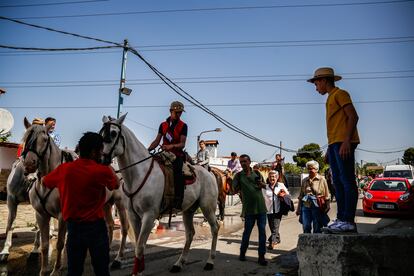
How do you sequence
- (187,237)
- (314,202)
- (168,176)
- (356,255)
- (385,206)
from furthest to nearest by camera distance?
(385,206)
(314,202)
(187,237)
(168,176)
(356,255)

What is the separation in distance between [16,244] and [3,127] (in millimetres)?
4929

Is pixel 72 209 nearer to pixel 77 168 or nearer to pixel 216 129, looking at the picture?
pixel 77 168

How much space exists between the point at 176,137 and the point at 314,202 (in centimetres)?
348

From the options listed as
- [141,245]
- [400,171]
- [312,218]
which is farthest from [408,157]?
[141,245]

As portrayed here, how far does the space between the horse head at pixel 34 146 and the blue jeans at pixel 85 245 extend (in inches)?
86.1

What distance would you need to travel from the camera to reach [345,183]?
413cm

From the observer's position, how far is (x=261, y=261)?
6.57 m

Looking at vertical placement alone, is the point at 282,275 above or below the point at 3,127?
below

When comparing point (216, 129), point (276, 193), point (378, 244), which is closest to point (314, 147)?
point (216, 129)

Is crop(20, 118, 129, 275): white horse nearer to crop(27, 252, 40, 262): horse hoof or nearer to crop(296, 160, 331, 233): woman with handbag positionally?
crop(27, 252, 40, 262): horse hoof

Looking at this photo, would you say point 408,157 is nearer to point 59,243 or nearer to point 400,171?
point 400,171

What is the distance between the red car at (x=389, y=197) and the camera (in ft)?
47.6

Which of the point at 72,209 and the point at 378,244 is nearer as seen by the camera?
the point at 72,209

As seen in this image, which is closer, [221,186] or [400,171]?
[221,186]
